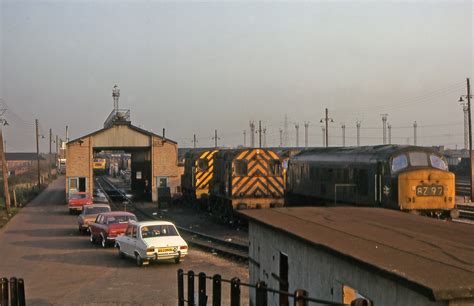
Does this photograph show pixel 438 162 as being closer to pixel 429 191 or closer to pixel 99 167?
pixel 429 191

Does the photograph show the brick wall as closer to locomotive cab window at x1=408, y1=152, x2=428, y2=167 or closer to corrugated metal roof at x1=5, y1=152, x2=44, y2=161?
locomotive cab window at x1=408, y1=152, x2=428, y2=167

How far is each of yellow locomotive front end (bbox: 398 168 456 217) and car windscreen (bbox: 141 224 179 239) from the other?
773 cm

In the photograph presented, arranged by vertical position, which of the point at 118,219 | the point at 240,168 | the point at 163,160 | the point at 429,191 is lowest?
the point at 118,219

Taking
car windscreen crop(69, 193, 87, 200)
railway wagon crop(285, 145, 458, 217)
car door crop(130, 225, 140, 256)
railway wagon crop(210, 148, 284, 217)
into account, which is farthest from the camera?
car windscreen crop(69, 193, 87, 200)

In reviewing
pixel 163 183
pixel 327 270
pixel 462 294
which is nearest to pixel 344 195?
pixel 327 270

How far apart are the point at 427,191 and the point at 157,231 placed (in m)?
9.24

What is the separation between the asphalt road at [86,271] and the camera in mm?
15329

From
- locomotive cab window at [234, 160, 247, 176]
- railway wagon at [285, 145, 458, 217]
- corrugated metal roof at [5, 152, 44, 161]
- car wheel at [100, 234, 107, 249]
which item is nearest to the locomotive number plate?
railway wagon at [285, 145, 458, 217]

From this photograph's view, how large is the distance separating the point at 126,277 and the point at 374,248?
40.5ft

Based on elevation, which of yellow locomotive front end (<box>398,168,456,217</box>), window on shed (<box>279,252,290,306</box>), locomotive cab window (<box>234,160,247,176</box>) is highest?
locomotive cab window (<box>234,160,247,176</box>)

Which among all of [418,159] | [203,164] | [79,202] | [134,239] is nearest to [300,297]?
[134,239]

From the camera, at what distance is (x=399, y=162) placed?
20828 millimetres

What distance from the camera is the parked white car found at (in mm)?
19281

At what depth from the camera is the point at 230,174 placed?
95.3 feet
